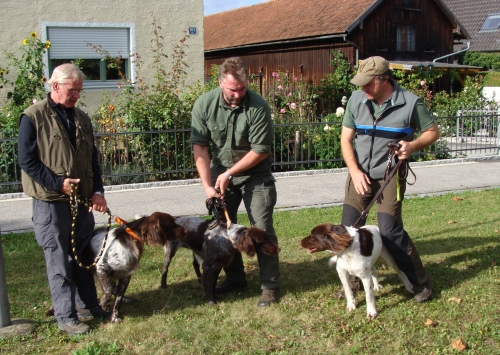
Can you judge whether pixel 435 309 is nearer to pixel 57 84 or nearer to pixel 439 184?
pixel 57 84

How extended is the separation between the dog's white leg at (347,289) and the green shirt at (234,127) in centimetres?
111

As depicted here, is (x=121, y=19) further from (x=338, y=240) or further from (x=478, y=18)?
(x=478, y=18)

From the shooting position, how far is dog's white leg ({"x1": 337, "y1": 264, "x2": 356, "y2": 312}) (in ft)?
15.2

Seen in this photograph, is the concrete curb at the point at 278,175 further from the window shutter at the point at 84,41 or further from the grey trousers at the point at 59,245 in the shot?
the grey trousers at the point at 59,245

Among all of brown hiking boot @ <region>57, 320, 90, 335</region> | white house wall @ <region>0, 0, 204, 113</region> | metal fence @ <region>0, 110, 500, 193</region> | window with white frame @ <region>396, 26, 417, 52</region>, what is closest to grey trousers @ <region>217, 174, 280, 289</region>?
brown hiking boot @ <region>57, 320, 90, 335</region>

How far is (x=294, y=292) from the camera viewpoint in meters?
5.16

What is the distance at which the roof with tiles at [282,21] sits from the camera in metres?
23.3

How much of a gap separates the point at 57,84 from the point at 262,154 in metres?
1.74

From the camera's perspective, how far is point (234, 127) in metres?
4.77

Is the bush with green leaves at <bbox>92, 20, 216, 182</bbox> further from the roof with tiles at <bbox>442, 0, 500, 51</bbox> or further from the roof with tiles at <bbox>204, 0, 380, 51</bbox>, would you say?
the roof with tiles at <bbox>442, 0, 500, 51</bbox>

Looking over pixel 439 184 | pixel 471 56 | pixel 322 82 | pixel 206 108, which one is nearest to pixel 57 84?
pixel 206 108

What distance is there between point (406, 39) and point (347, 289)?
22.7m

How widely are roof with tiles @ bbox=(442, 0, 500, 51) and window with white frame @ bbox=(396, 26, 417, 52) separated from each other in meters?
10.5

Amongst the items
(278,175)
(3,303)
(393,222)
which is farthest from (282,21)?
(3,303)
